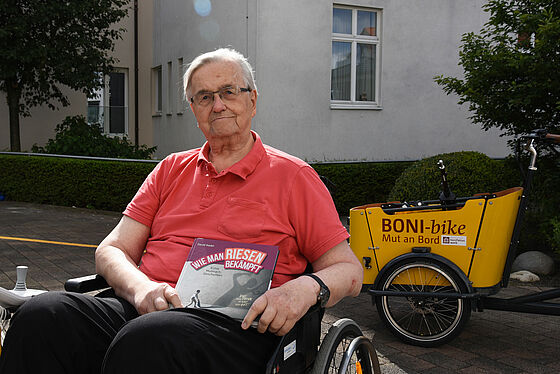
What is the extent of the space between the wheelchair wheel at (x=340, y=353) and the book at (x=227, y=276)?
11.6 inches

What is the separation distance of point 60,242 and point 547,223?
5.64m

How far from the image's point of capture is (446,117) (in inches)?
506

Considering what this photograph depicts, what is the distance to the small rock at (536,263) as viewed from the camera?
20.0ft

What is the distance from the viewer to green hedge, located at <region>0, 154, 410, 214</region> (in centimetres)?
1004

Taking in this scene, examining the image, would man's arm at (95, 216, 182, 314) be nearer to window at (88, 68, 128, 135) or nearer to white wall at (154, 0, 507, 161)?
white wall at (154, 0, 507, 161)

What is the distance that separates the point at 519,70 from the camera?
20.1 feet

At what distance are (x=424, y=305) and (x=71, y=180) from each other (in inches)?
335

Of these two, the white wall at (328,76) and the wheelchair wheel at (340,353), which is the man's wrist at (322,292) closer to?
the wheelchair wheel at (340,353)

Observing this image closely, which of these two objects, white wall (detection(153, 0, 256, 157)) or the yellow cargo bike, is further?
white wall (detection(153, 0, 256, 157))

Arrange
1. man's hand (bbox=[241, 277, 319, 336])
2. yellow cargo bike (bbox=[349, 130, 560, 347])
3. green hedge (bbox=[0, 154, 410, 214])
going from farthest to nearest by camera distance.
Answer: green hedge (bbox=[0, 154, 410, 214]), yellow cargo bike (bbox=[349, 130, 560, 347]), man's hand (bbox=[241, 277, 319, 336])

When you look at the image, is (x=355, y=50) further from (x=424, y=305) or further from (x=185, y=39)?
(x=424, y=305)

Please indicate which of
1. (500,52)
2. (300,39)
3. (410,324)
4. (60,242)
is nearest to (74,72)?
(300,39)

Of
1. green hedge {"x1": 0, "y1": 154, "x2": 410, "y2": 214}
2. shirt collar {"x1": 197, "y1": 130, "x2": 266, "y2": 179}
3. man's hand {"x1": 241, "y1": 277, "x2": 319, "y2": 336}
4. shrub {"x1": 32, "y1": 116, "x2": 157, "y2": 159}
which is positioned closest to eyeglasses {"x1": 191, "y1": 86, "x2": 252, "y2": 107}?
shirt collar {"x1": 197, "y1": 130, "x2": 266, "y2": 179}

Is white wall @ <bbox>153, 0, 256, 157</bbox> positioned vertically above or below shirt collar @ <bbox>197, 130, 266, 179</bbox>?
above
